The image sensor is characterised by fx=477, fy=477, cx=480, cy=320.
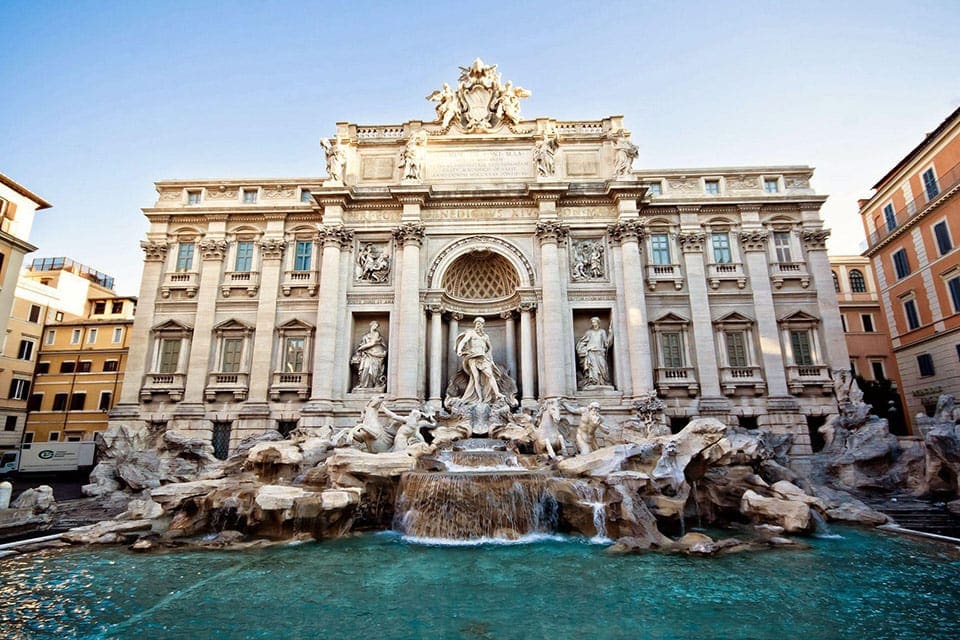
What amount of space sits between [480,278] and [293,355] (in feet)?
29.1

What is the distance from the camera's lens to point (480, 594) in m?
6.77

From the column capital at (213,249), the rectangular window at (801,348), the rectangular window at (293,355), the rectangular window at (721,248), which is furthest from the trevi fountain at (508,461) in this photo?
the column capital at (213,249)

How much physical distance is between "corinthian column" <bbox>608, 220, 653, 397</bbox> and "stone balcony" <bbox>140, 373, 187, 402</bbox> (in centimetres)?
1862

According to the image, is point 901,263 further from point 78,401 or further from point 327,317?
point 78,401

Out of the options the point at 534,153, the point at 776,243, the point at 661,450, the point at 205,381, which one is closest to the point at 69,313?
the point at 205,381

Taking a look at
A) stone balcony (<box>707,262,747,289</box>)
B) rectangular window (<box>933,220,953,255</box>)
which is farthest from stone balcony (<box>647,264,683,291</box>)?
rectangular window (<box>933,220,953,255</box>)

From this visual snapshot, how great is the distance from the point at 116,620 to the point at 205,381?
16005mm

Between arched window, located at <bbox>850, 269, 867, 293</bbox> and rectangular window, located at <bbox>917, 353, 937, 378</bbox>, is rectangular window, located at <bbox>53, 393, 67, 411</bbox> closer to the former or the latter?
rectangular window, located at <bbox>917, 353, 937, 378</bbox>

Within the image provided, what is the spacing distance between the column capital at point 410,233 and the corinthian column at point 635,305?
821 centimetres

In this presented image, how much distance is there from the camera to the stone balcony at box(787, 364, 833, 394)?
19.4 meters

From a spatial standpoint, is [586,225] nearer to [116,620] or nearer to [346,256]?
[346,256]

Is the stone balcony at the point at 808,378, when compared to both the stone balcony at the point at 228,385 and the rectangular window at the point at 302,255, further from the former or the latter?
the stone balcony at the point at 228,385

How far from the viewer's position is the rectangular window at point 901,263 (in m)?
24.2

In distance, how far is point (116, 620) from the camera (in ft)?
19.3
